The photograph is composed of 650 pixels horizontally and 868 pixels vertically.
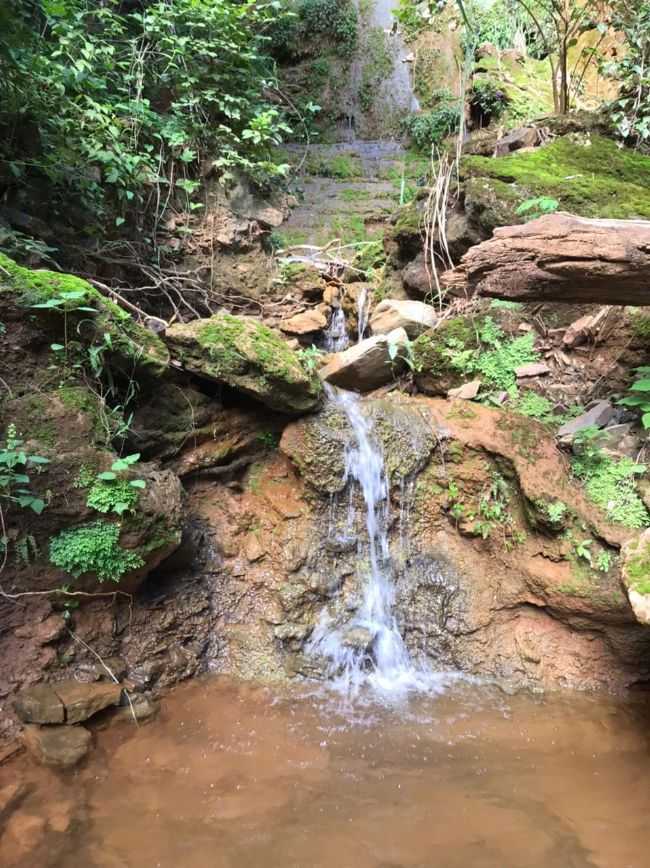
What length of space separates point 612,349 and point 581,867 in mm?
4010

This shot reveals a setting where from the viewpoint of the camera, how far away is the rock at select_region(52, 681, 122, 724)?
339cm

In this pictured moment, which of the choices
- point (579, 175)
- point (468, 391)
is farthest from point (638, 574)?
point (579, 175)

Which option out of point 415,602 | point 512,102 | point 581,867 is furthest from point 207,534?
point 512,102

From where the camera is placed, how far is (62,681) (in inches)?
142

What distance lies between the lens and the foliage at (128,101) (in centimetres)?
459

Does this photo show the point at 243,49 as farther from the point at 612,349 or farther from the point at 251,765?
the point at 251,765

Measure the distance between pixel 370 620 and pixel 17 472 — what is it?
9.47 feet

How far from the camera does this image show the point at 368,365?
5.75 meters

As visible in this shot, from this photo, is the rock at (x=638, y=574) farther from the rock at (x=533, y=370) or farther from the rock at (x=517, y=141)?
the rock at (x=517, y=141)

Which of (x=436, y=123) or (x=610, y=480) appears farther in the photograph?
(x=436, y=123)

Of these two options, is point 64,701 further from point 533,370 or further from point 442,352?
point 533,370

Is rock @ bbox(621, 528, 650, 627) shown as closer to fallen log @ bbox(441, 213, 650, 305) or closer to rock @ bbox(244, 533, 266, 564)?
fallen log @ bbox(441, 213, 650, 305)

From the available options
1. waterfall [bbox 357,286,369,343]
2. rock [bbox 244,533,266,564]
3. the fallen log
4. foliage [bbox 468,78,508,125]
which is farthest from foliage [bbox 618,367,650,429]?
foliage [bbox 468,78,508,125]

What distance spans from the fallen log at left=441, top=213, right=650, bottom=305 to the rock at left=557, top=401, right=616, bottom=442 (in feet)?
3.96
